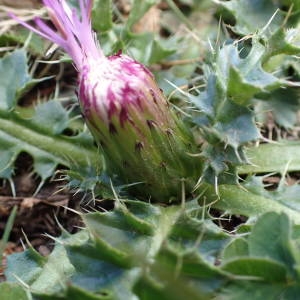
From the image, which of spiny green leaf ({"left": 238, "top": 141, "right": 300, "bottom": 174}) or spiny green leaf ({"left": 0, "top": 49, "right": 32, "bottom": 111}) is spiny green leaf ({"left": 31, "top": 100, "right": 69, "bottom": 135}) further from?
spiny green leaf ({"left": 238, "top": 141, "right": 300, "bottom": 174})

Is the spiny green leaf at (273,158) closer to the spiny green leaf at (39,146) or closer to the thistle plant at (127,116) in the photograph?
the thistle plant at (127,116)

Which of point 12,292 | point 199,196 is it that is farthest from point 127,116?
point 12,292

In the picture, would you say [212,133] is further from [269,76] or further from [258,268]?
[258,268]

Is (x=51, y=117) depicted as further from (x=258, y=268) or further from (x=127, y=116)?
(x=258, y=268)

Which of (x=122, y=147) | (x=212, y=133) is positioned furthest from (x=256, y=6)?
(x=122, y=147)

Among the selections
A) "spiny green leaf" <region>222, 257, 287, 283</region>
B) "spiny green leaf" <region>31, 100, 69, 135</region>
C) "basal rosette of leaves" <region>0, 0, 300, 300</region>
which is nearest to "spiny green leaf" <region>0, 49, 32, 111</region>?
"basal rosette of leaves" <region>0, 0, 300, 300</region>

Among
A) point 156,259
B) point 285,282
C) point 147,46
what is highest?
point 147,46

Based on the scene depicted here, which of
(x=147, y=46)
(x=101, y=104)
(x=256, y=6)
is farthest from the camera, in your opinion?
(x=147, y=46)

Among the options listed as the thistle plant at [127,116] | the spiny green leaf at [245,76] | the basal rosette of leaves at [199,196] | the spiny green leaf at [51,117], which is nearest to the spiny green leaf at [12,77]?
the basal rosette of leaves at [199,196]

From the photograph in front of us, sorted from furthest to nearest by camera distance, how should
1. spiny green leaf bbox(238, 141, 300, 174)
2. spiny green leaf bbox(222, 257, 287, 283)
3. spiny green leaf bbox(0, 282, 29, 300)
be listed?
spiny green leaf bbox(238, 141, 300, 174)
spiny green leaf bbox(0, 282, 29, 300)
spiny green leaf bbox(222, 257, 287, 283)
